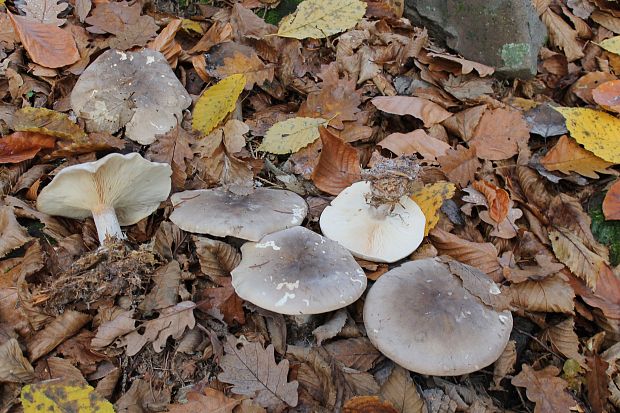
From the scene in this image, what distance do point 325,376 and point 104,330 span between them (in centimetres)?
118

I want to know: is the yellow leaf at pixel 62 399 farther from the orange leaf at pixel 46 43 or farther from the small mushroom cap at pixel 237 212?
the orange leaf at pixel 46 43

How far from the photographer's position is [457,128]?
3723 millimetres

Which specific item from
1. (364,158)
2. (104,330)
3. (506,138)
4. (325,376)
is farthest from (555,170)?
(104,330)

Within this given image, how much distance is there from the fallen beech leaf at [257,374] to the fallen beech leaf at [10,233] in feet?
4.29

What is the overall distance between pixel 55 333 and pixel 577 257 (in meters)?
3.08

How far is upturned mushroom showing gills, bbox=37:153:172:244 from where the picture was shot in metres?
2.63

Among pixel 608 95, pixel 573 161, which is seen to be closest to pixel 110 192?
pixel 573 161

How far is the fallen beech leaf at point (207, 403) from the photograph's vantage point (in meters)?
2.45

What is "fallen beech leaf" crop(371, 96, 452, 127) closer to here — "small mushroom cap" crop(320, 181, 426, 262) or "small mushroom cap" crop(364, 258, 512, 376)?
"small mushroom cap" crop(320, 181, 426, 262)

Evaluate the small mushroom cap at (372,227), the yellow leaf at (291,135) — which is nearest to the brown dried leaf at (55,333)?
the small mushroom cap at (372,227)

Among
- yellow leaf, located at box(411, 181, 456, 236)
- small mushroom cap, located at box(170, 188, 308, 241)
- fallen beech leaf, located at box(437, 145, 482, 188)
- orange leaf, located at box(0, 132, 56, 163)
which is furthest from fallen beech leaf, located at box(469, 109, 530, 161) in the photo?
orange leaf, located at box(0, 132, 56, 163)

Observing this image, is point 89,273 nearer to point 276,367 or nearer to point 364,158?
point 276,367

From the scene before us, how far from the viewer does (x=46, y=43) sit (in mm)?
3686

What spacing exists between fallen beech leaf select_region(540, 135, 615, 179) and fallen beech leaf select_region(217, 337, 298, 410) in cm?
236
